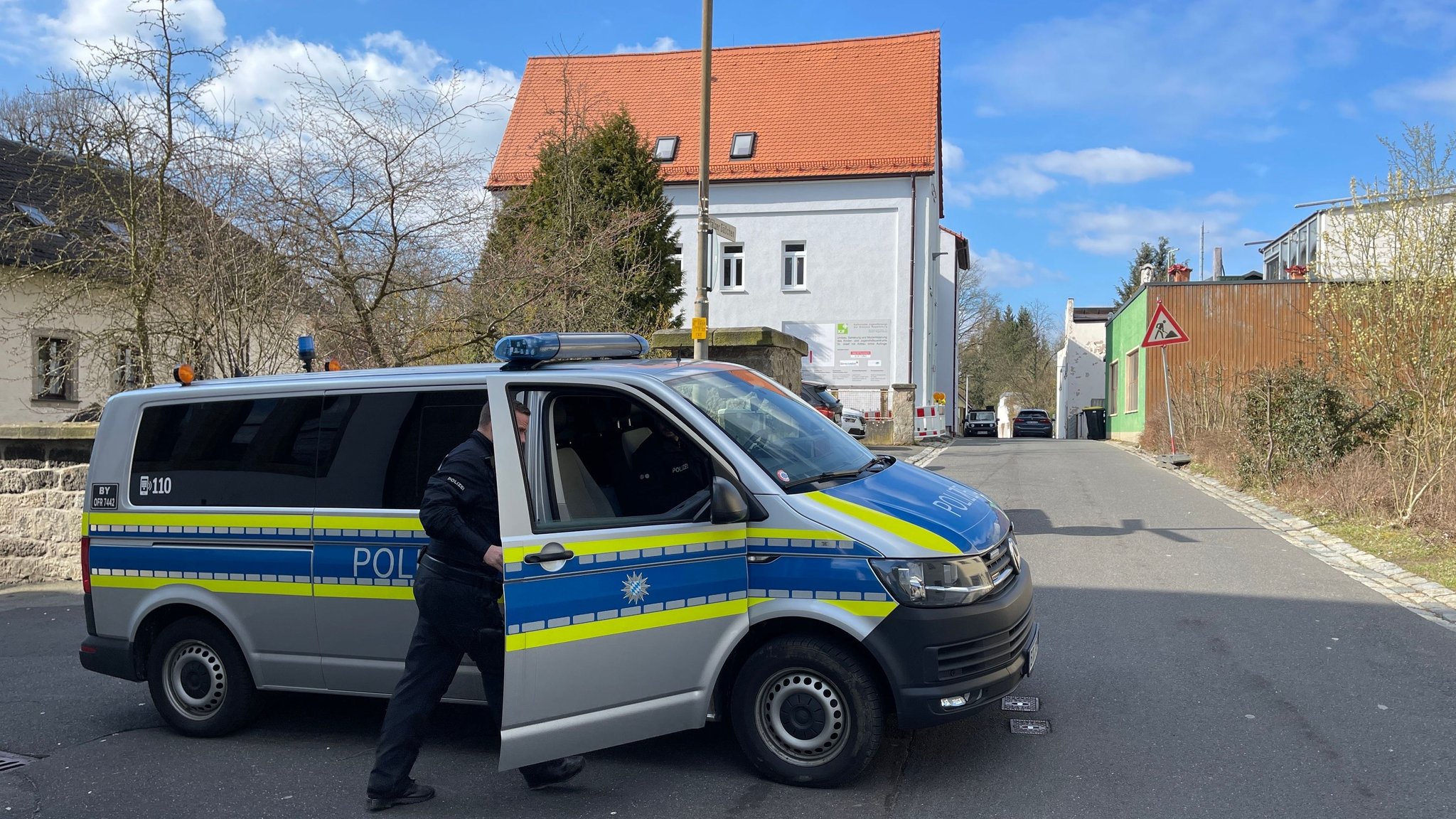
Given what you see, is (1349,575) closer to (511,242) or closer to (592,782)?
(592,782)

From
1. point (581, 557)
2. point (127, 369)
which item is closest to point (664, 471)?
point (581, 557)

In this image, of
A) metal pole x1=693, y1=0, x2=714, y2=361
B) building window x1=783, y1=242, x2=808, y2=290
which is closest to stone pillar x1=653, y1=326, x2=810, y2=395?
metal pole x1=693, y1=0, x2=714, y2=361

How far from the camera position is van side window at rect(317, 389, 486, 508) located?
17.2 feet

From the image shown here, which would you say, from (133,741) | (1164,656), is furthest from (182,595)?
(1164,656)

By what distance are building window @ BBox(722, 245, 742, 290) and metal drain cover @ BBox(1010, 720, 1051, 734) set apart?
98.8 feet

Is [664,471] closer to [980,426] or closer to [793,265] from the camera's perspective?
[793,265]

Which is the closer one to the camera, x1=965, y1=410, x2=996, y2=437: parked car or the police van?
the police van

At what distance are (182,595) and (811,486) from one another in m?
3.45

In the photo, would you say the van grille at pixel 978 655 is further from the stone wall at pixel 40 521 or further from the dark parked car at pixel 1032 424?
the dark parked car at pixel 1032 424

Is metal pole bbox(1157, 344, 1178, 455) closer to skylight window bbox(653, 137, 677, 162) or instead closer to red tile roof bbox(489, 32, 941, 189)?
red tile roof bbox(489, 32, 941, 189)

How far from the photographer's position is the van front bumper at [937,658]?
4.45 meters

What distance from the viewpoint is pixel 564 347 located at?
205 inches

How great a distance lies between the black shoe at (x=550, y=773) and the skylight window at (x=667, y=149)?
1258 inches

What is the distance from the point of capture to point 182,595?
18.7 ft
